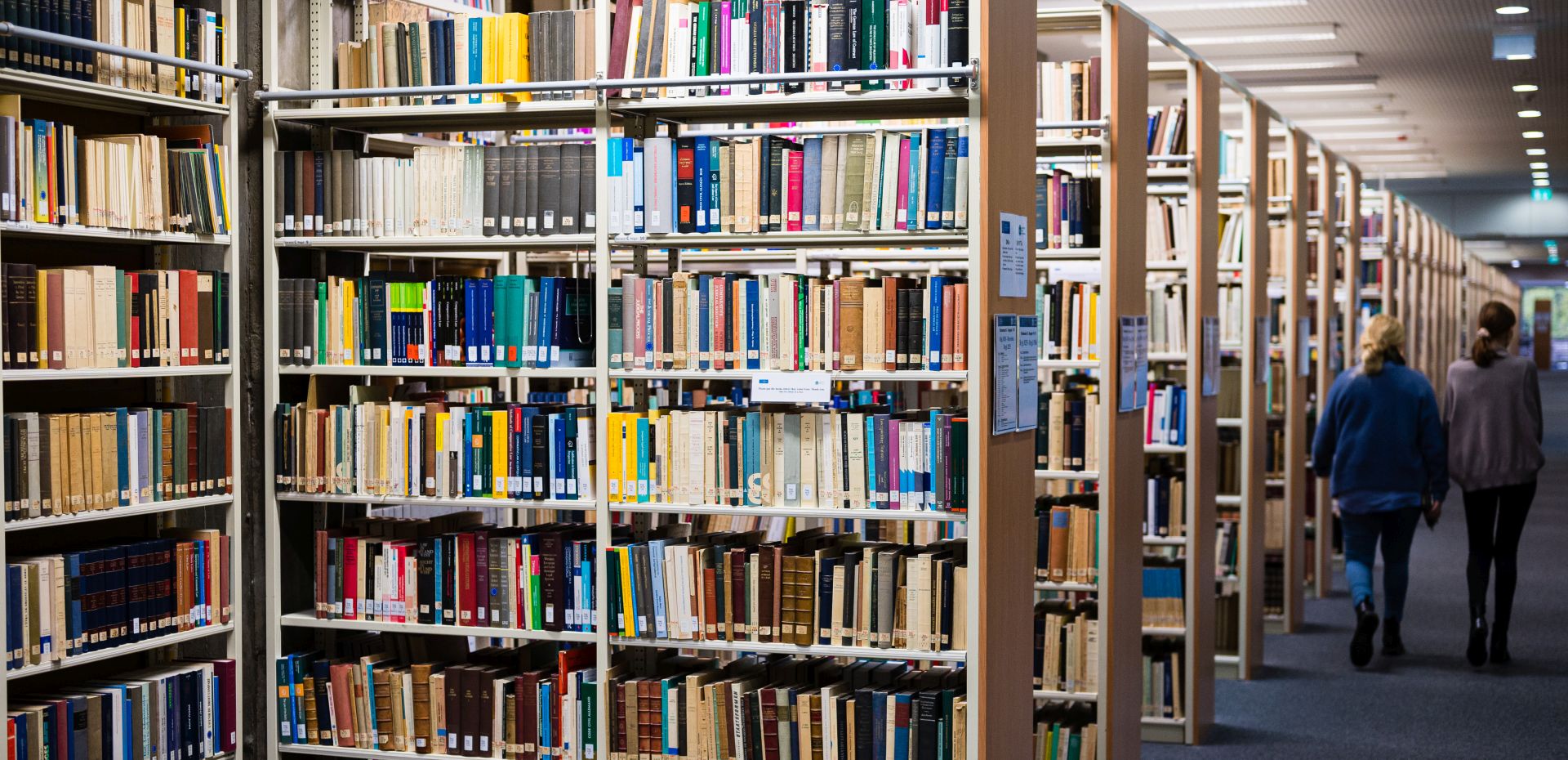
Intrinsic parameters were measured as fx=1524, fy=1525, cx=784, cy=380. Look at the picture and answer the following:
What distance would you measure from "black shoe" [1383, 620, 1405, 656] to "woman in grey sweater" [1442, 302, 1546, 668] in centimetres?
34

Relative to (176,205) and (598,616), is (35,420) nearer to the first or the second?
(176,205)

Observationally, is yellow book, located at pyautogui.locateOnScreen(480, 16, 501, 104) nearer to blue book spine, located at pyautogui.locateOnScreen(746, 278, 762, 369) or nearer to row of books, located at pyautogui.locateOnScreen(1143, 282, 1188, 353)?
blue book spine, located at pyautogui.locateOnScreen(746, 278, 762, 369)

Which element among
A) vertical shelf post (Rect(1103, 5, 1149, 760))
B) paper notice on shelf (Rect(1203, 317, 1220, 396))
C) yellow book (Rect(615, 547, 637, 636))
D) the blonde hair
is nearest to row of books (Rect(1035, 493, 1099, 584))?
vertical shelf post (Rect(1103, 5, 1149, 760))

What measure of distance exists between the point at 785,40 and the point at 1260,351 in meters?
3.92

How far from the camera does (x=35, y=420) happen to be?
4.06 m

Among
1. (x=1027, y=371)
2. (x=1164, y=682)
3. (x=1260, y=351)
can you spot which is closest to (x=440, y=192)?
(x=1027, y=371)

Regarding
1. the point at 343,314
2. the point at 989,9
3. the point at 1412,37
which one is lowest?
the point at 343,314

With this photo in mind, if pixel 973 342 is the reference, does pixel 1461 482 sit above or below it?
below

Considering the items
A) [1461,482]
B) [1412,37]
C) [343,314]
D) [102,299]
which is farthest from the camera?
[1412,37]

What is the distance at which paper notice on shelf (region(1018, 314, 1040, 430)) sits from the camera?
4258 millimetres

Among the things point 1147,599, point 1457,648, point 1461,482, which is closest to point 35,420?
point 1147,599

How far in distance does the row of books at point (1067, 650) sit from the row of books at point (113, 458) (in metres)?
2.89

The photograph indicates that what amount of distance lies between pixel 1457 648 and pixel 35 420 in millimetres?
6969

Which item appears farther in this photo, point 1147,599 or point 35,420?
point 1147,599
